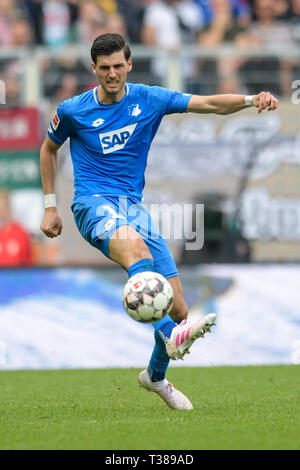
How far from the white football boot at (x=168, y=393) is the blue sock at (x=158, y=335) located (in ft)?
0.15

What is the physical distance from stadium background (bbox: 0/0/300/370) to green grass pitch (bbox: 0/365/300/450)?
2.62 feet

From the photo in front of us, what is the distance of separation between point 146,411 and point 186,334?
1006 millimetres

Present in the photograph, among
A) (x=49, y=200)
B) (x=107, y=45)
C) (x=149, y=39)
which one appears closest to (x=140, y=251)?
(x=49, y=200)

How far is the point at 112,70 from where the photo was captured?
6668mm

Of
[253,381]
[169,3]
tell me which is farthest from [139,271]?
[169,3]

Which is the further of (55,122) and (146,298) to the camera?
(55,122)

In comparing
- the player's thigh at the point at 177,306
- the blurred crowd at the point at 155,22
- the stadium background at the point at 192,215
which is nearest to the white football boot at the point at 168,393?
the player's thigh at the point at 177,306

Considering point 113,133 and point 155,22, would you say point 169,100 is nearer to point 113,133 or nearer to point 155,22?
point 113,133

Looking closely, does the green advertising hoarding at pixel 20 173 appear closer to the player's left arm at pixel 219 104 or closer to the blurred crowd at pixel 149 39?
the blurred crowd at pixel 149 39

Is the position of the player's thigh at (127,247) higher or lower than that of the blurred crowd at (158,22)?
lower

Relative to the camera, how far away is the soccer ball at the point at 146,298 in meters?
6.01

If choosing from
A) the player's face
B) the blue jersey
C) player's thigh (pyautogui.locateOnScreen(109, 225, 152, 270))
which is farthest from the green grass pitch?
the player's face

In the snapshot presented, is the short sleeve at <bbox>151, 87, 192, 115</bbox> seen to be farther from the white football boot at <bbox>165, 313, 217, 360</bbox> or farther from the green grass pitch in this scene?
the green grass pitch

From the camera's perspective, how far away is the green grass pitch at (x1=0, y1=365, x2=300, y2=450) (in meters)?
5.26
